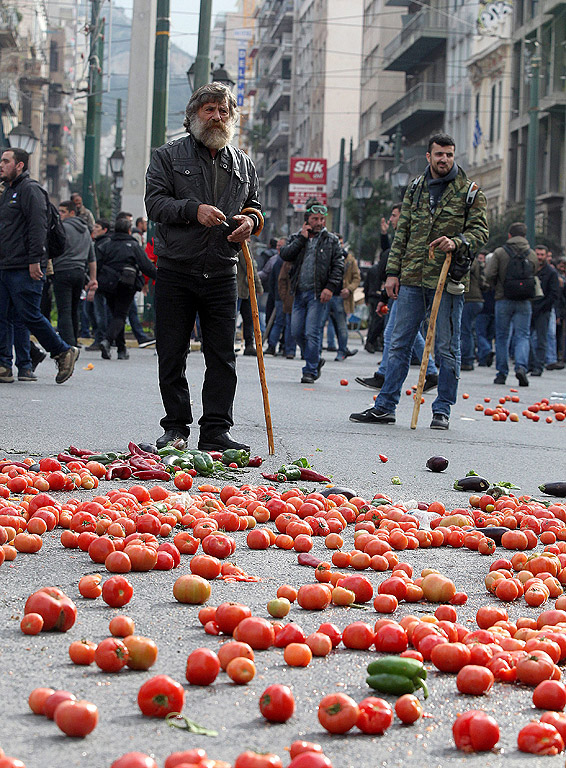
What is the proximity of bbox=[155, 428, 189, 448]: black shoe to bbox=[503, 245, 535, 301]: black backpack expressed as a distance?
944 centimetres

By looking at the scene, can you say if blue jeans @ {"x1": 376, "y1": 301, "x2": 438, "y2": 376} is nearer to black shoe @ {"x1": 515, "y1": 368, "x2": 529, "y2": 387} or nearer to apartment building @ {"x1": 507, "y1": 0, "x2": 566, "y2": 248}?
black shoe @ {"x1": 515, "y1": 368, "x2": 529, "y2": 387}

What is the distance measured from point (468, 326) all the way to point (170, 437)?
1228cm

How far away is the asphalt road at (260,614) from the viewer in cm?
253

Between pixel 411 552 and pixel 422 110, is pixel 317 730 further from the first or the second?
pixel 422 110

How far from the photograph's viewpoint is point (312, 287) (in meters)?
14.4

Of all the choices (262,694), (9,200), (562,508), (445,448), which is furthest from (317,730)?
(9,200)

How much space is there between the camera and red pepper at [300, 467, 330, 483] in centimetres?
651

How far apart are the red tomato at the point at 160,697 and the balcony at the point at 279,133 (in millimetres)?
102242

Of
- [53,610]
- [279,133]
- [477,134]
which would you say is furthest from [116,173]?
[279,133]

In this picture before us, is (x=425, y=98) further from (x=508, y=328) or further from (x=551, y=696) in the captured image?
(x=551, y=696)

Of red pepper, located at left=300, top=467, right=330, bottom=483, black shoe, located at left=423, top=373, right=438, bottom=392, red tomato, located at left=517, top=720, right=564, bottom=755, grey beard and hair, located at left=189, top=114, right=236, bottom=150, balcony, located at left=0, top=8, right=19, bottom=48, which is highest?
balcony, located at left=0, top=8, right=19, bottom=48

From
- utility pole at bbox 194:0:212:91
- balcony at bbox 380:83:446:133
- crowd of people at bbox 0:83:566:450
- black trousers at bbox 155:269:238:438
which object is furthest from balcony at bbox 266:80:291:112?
black trousers at bbox 155:269:238:438

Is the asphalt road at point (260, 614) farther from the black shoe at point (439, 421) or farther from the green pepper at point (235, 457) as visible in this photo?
the black shoe at point (439, 421)

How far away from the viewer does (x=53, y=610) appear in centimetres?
329
